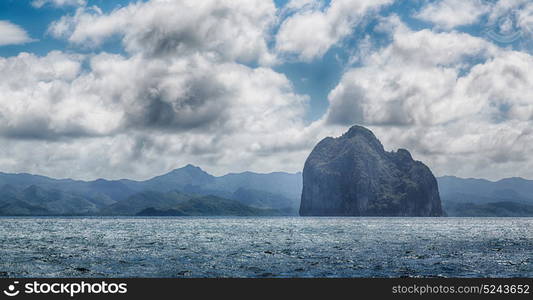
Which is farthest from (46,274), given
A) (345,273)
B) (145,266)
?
(345,273)

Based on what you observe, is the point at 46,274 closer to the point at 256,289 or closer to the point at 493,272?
the point at 256,289

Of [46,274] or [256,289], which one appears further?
[46,274]

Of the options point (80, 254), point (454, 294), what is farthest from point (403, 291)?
point (80, 254)

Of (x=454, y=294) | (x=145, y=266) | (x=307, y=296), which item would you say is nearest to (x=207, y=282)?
(x=307, y=296)

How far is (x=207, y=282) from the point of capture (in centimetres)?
3938

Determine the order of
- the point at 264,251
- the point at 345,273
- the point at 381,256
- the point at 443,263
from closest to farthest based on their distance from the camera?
the point at 345,273 < the point at 443,263 < the point at 381,256 < the point at 264,251

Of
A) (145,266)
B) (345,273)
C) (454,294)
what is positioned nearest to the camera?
(454,294)

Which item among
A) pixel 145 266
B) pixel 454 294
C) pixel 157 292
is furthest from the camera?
pixel 145 266

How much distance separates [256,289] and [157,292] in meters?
6.99

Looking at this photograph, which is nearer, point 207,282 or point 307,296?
point 307,296

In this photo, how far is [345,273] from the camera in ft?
191

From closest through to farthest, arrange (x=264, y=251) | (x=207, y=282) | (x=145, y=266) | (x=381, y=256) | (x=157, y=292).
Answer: (x=157, y=292) < (x=207, y=282) < (x=145, y=266) < (x=381, y=256) < (x=264, y=251)

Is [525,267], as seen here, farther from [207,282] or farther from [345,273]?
[207,282]

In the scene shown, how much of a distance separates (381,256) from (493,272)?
20.5m
